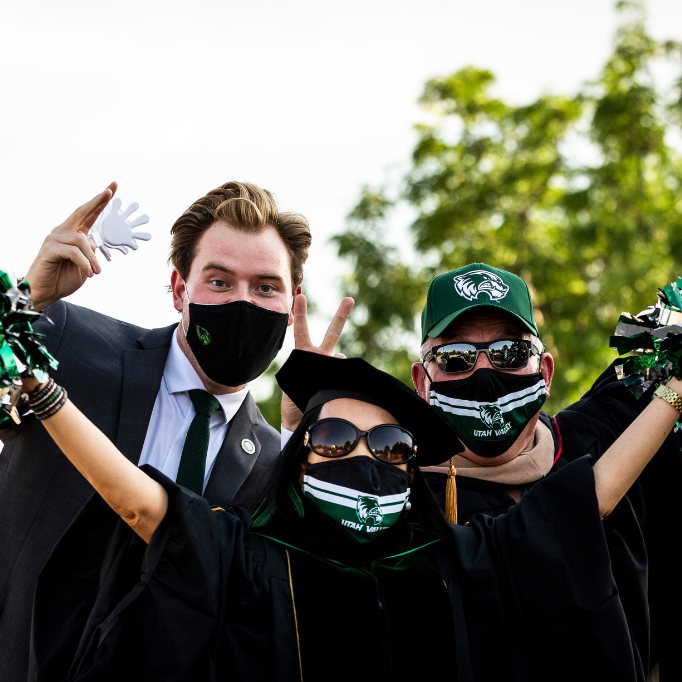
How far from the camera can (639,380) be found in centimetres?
351

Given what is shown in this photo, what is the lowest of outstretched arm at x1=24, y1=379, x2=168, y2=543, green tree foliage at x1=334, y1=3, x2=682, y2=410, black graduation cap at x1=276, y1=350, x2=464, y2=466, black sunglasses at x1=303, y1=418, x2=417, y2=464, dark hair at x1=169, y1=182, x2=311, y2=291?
outstretched arm at x1=24, y1=379, x2=168, y2=543

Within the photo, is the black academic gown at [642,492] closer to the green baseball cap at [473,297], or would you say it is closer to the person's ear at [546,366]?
the person's ear at [546,366]

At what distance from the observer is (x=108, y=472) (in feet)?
9.14

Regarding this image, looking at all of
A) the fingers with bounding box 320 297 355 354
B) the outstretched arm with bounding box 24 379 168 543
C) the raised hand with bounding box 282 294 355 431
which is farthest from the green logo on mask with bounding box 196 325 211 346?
the outstretched arm with bounding box 24 379 168 543

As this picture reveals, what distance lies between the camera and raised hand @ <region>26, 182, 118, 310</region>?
3607mm

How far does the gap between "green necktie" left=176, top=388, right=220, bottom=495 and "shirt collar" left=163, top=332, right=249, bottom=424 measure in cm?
5

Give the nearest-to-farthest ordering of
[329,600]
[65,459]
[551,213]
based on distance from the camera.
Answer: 1. [329,600]
2. [65,459]
3. [551,213]

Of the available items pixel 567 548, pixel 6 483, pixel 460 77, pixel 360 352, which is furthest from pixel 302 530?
pixel 460 77

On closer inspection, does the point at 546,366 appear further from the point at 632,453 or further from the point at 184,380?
the point at 184,380

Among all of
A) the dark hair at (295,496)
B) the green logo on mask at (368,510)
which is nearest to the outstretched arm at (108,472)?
the dark hair at (295,496)

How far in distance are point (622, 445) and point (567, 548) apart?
49 centimetres

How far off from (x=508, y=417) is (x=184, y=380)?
1637 mm

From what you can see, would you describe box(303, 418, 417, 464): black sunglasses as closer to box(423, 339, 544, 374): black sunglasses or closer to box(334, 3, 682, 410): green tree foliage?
box(423, 339, 544, 374): black sunglasses

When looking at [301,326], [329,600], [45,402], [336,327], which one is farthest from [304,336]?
[45,402]
